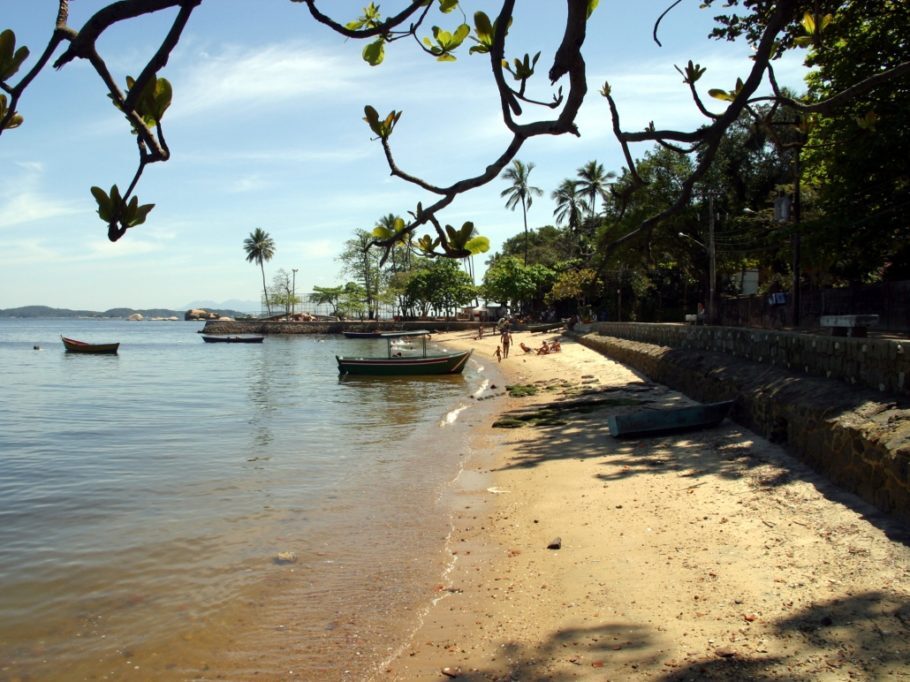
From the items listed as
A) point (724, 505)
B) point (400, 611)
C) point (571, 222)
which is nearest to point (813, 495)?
point (724, 505)

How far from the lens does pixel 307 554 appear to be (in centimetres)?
816

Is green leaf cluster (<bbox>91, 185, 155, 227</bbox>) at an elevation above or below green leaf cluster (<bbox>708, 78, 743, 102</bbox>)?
below

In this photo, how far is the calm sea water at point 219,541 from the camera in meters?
6.02

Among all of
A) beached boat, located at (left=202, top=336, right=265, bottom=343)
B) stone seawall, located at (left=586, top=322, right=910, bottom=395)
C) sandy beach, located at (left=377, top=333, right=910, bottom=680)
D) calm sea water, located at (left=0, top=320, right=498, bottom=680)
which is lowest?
calm sea water, located at (left=0, top=320, right=498, bottom=680)

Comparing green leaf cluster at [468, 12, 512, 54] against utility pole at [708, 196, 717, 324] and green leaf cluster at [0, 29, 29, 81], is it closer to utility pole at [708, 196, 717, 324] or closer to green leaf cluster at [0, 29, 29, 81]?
green leaf cluster at [0, 29, 29, 81]

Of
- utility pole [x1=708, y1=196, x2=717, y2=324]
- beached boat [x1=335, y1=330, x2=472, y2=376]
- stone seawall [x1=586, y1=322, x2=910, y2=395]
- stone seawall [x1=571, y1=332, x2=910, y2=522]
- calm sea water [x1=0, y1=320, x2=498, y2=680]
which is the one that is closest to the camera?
calm sea water [x1=0, y1=320, x2=498, y2=680]

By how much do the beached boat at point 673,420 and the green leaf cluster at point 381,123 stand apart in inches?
396

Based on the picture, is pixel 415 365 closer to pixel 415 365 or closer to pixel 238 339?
pixel 415 365

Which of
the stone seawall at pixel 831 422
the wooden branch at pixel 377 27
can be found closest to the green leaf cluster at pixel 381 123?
the wooden branch at pixel 377 27

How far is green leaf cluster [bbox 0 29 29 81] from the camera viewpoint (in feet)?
6.76

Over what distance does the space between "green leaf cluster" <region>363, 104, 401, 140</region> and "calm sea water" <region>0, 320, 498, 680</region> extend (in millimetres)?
4156

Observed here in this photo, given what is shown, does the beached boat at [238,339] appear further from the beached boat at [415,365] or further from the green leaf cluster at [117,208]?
the green leaf cluster at [117,208]

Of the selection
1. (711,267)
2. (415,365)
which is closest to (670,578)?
(415,365)

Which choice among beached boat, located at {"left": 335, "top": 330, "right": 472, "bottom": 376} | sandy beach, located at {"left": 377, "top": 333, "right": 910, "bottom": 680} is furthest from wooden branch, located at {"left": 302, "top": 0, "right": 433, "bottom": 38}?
beached boat, located at {"left": 335, "top": 330, "right": 472, "bottom": 376}
